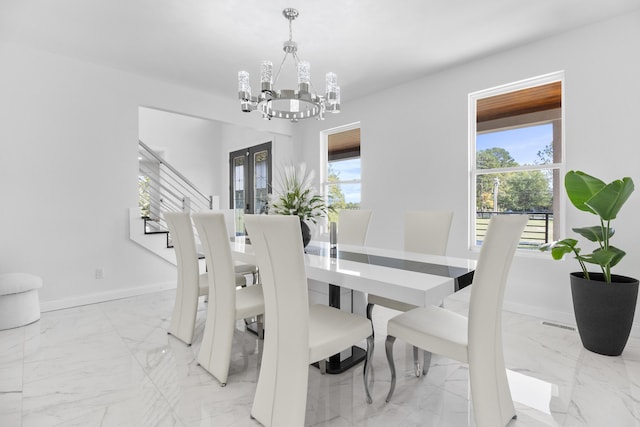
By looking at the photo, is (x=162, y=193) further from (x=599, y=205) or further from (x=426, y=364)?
(x=599, y=205)

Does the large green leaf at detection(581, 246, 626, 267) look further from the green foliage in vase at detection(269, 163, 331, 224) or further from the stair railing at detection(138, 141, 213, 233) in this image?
the stair railing at detection(138, 141, 213, 233)

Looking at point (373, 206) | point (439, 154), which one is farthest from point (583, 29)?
point (373, 206)

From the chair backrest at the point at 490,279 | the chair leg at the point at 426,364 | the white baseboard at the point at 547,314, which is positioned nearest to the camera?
the chair backrest at the point at 490,279

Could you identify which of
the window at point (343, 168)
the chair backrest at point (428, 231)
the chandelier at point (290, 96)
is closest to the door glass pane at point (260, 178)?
the window at point (343, 168)

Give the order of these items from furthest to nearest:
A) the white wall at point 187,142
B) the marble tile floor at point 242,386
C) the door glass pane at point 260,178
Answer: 1. the white wall at point 187,142
2. the door glass pane at point 260,178
3. the marble tile floor at point 242,386

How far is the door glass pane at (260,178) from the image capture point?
21.2 feet

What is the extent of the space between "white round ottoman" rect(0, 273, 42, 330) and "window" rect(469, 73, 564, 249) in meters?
4.33

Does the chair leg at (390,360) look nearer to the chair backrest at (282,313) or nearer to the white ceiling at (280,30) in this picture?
the chair backrest at (282,313)

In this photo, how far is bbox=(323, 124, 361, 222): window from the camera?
5012 millimetres

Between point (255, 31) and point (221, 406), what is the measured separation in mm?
2892

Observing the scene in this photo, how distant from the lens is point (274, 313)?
150 centimetres

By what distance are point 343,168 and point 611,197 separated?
136 inches

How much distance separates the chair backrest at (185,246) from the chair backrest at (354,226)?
4.75ft

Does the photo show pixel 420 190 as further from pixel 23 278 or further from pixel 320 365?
pixel 23 278
